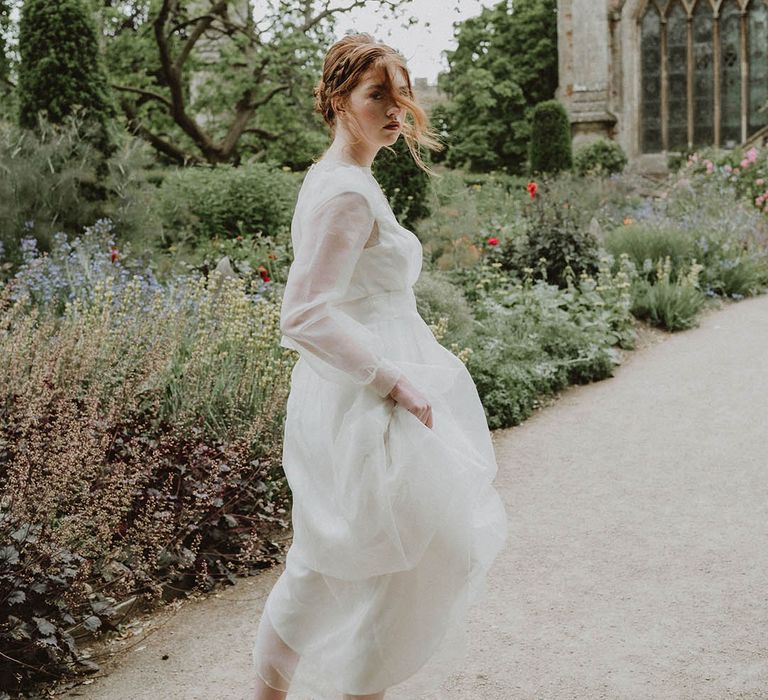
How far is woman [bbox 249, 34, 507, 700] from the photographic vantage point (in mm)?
2076

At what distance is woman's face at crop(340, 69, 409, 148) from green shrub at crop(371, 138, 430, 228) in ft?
26.7

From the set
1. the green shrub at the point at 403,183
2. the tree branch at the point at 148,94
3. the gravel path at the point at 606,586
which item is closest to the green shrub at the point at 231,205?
the green shrub at the point at 403,183

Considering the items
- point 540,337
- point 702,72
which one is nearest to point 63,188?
point 540,337

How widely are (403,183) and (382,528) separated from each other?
868 centimetres

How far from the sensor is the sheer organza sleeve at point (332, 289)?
207cm

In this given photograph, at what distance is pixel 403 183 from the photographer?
10.5 metres

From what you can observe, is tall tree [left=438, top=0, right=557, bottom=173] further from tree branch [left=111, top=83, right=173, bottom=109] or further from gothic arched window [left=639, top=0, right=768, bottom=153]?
tree branch [left=111, top=83, right=173, bottom=109]

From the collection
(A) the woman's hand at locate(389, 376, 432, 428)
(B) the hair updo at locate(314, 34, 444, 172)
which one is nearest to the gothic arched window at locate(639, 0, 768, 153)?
(B) the hair updo at locate(314, 34, 444, 172)

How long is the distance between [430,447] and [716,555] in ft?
7.96

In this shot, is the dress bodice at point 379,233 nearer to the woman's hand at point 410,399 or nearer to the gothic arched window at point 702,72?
the woman's hand at point 410,399

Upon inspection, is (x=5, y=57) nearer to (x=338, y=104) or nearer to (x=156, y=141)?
(x=156, y=141)

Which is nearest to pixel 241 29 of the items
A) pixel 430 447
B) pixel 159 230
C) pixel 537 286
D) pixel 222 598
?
pixel 159 230

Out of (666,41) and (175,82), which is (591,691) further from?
(666,41)

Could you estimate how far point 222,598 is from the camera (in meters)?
3.78
